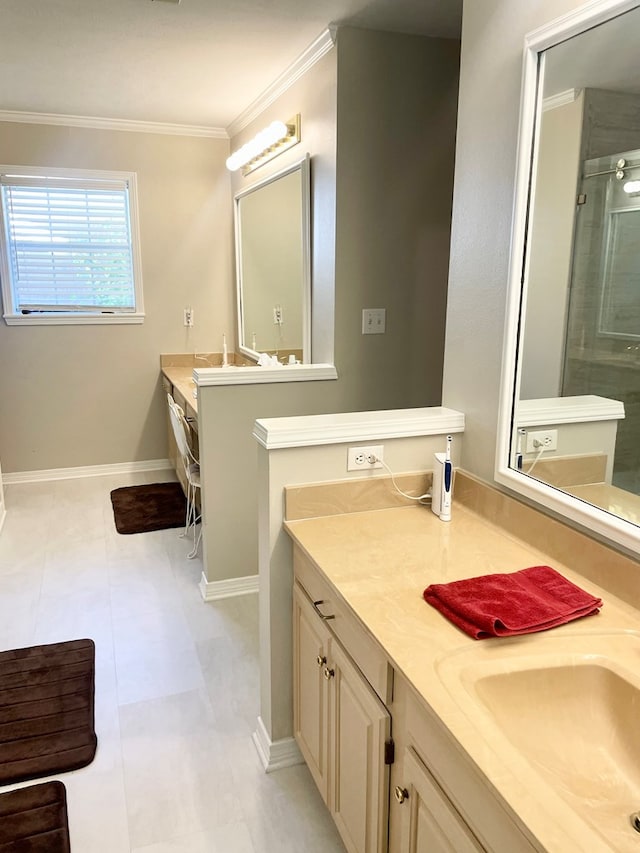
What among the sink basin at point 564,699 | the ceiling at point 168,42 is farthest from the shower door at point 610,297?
the ceiling at point 168,42

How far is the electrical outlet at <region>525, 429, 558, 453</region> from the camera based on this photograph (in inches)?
63.2

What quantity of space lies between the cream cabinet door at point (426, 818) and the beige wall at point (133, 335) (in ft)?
13.0

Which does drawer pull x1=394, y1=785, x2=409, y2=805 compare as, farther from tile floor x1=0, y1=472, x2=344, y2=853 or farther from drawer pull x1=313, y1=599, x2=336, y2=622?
tile floor x1=0, y1=472, x2=344, y2=853

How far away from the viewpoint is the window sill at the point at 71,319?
440 centimetres

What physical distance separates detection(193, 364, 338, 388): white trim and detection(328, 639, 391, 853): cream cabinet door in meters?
1.57

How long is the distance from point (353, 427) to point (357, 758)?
0.84 meters

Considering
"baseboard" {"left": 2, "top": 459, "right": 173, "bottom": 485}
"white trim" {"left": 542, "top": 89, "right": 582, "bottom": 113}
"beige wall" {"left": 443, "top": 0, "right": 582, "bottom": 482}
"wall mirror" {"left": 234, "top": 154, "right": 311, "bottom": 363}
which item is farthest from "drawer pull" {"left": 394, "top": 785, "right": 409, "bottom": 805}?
"baseboard" {"left": 2, "top": 459, "right": 173, "bottom": 485}

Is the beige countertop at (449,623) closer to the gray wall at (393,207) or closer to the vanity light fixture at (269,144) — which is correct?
the gray wall at (393,207)

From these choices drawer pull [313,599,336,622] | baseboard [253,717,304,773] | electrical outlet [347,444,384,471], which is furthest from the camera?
baseboard [253,717,304,773]

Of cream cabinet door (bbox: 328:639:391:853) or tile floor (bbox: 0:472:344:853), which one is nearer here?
cream cabinet door (bbox: 328:639:391:853)

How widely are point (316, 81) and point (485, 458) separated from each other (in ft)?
6.91

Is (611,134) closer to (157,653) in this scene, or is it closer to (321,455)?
(321,455)

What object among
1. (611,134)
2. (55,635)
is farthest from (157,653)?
(611,134)

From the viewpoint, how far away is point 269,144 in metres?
3.42
